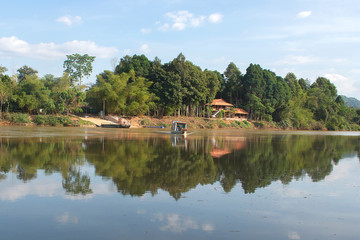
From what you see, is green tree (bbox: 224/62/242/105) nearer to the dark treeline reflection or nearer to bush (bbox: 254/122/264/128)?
bush (bbox: 254/122/264/128)

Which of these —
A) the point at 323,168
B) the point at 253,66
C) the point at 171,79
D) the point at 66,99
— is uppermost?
the point at 253,66

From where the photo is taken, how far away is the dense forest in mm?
49700

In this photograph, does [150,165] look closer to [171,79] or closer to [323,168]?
[323,168]

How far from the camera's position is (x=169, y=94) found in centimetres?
5891

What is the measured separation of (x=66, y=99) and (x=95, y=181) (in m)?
44.4

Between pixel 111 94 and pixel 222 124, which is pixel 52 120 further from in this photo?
pixel 222 124

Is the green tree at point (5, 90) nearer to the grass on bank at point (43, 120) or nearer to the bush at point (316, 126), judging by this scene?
the grass on bank at point (43, 120)

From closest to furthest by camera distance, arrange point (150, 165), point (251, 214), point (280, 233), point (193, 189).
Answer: point (280, 233) < point (251, 214) < point (193, 189) < point (150, 165)

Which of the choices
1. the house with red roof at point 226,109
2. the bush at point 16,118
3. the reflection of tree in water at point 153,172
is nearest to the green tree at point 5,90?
the bush at point 16,118

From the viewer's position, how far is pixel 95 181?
924 centimetres

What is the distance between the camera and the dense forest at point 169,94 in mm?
49700

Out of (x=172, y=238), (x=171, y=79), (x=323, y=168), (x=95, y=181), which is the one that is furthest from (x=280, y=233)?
(x=171, y=79)

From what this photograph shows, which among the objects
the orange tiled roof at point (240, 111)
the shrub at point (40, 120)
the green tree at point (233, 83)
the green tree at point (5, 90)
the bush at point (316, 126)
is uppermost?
the green tree at point (233, 83)

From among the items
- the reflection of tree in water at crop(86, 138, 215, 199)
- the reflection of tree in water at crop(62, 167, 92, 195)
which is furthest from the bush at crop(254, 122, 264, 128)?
the reflection of tree in water at crop(62, 167, 92, 195)
